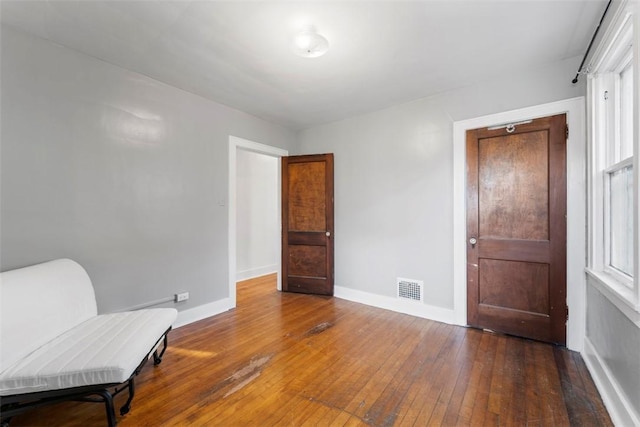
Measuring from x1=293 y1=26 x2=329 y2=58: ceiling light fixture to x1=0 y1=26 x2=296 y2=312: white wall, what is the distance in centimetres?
160

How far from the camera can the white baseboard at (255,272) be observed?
488cm

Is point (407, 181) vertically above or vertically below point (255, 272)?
above

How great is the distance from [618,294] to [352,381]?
1699 millimetres

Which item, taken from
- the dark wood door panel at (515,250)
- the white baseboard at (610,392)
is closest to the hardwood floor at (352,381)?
the white baseboard at (610,392)

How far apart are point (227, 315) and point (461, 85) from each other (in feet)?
11.9

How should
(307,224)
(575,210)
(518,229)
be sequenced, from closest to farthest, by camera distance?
(575,210)
(518,229)
(307,224)

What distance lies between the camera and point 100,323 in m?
1.91

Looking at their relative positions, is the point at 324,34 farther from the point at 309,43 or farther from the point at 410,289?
the point at 410,289

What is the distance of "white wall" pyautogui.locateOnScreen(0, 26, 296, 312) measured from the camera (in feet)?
6.47

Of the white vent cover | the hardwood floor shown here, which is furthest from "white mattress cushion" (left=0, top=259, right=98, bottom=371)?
the white vent cover

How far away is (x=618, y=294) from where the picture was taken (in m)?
1.54

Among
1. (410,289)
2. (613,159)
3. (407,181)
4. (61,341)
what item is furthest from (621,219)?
(61,341)

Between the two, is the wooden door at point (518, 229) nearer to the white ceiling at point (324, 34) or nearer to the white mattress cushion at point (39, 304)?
the white ceiling at point (324, 34)

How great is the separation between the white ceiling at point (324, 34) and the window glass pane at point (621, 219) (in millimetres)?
1078
